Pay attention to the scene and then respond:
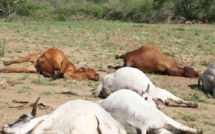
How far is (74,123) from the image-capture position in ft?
13.8

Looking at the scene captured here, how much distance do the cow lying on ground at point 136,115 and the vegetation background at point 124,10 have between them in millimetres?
35400

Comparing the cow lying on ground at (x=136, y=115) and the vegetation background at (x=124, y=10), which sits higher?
the cow lying on ground at (x=136, y=115)

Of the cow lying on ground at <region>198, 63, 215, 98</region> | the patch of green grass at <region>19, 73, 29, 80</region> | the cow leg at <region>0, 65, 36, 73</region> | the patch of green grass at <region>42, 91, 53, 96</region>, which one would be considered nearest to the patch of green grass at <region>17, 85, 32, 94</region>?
the patch of green grass at <region>42, 91, 53, 96</region>

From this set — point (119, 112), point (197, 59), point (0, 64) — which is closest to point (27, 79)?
point (0, 64)

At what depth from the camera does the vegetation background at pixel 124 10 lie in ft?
135

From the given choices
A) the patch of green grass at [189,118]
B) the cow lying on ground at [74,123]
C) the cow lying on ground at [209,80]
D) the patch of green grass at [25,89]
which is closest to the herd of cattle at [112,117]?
the cow lying on ground at [74,123]

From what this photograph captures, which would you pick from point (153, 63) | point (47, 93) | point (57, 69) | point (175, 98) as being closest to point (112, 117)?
point (175, 98)

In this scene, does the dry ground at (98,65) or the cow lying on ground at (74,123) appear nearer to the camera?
the cow lying on ground at (74,123)

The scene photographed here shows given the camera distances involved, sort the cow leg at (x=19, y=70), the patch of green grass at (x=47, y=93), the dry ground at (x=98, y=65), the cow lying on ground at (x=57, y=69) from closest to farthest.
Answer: the dry ground at (x=98, y=65) < the patch of green grass at (x=47, y=93) < the cow lying on ground at (x=57, y=69) < the cow leg at (x=19, y=70)

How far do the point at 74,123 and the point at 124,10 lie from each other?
136 feet

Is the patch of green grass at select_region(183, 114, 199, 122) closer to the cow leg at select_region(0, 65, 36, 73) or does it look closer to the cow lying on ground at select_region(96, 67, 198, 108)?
the cow lying on ground at select_region(96, 67, 198, 108)

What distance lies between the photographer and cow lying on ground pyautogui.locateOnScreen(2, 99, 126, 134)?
13.6 feet

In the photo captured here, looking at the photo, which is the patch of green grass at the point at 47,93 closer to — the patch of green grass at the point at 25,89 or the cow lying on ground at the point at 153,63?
the patch of green grass at the point at 25,89

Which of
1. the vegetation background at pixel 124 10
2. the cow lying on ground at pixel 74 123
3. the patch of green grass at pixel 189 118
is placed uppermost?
the cow lying on ground at pixel 74 123
